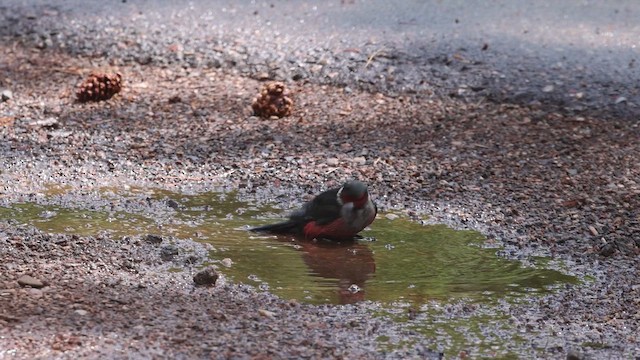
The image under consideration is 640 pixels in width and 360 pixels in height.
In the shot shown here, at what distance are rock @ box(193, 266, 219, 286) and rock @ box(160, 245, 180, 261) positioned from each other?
1.09 ft

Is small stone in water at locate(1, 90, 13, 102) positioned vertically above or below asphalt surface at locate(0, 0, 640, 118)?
below

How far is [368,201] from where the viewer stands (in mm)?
4957

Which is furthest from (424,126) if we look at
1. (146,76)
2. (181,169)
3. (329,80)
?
(146,76)

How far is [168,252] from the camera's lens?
466 cm

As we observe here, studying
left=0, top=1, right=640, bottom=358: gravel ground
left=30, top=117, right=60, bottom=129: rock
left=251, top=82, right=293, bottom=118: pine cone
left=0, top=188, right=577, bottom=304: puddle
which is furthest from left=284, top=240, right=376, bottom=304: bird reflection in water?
left=30, top=117, right=60, bottom=129: rock

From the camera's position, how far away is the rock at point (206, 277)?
429 cm

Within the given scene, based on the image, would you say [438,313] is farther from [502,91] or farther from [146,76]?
[146,76]

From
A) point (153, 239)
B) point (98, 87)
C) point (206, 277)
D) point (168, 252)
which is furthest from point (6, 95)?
point (206, 277)

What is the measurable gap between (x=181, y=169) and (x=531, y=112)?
2.15 metres

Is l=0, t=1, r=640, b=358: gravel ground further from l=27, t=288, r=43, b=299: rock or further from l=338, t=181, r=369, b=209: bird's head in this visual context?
l=338, t=181, r=369, b=209: bird's head

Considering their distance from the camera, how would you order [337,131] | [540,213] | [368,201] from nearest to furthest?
[368,201]
[540,213]
[337,131]

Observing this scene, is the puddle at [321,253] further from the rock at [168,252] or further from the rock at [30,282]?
the rock at [30,282]

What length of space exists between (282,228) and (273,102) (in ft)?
6.04

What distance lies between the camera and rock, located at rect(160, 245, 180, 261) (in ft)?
15.2
